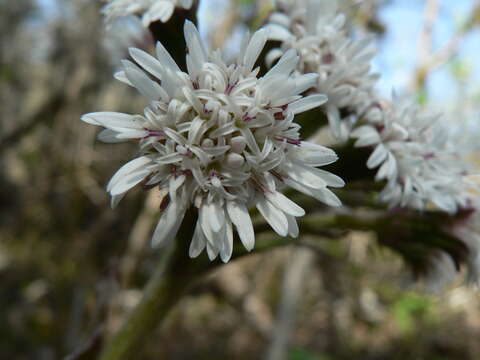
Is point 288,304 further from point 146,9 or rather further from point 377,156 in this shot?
point 146,9

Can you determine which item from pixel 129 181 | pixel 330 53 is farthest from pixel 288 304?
pixel 129 181

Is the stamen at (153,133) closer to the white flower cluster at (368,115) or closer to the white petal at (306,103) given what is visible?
the white petal at (306,103)

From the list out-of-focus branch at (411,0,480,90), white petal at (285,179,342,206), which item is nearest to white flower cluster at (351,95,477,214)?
white petal at (285,179,342,206)

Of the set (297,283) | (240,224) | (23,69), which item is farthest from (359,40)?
(23,69)

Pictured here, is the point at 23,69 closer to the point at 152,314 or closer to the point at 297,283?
the point at 297,283

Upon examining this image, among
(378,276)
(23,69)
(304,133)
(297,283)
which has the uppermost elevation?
(23,69)

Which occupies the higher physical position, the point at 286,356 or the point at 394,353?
the point at 286,356
